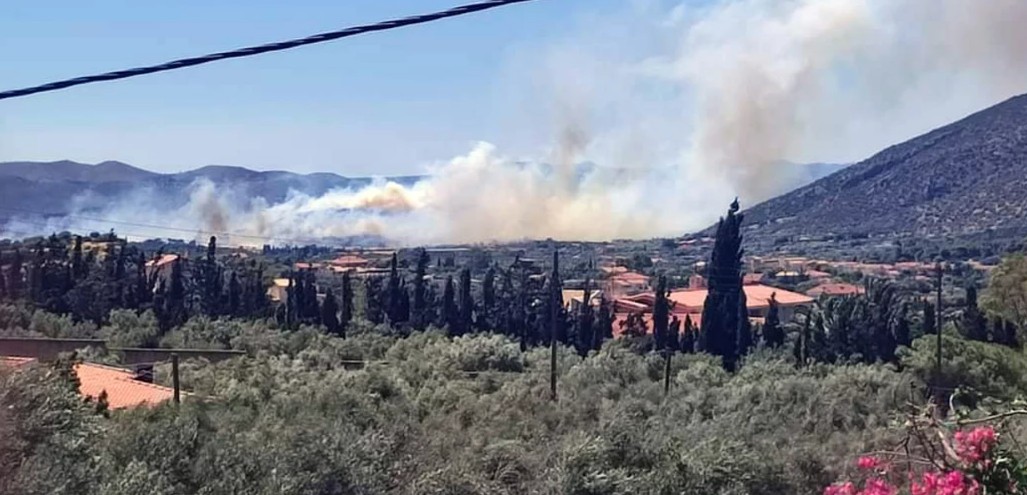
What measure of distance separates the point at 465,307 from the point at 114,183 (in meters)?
61.0

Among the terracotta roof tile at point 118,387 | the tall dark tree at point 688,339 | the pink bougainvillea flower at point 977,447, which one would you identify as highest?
the pink bougainvillea flower at point 977,447

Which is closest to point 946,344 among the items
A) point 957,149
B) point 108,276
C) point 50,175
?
point 108,276

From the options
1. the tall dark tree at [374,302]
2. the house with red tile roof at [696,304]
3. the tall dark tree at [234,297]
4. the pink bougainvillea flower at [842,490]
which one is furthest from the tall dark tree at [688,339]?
the pink bougainvillea flower at [842,490]

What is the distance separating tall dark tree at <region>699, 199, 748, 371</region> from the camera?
103 feet

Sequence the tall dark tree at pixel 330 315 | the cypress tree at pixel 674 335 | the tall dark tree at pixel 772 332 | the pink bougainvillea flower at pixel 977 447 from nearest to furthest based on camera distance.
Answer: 1. the pink bougainvillea flower at pixel 977 447
2. the cypress tree at pixel 674 335
3. the tall dark tree at pixel 772 332
4. the tall dark tree at pixel 330 315

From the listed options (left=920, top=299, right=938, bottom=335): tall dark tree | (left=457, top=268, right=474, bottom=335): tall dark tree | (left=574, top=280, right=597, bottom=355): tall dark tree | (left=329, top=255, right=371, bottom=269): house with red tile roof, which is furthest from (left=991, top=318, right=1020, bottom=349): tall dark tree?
(left=329, top=255, right=371, bottom=269): house with red tile roof

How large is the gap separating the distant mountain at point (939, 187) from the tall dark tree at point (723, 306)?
66.7 ft

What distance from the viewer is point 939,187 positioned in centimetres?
→ 5912

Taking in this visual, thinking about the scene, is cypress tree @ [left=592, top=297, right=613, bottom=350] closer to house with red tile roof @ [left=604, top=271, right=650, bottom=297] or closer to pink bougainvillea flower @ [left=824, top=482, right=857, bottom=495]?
house with red tile roof @ [left=604, top=271, right=650, bottom=297]

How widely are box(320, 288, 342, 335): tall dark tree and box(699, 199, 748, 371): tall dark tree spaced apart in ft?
32.0

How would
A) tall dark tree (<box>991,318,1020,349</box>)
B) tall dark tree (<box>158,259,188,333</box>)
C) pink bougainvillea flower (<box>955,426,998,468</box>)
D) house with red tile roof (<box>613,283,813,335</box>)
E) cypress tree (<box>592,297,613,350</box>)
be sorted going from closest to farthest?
pink bougainvillea flower (<box>955,426,998,468</box>), tall dark tree (<box>991,318,1020,349</box>), tall dark tree (<box>158,259,188,333</box>), cypress tree (<box>592,297,613,350</box>), house with red tile roof (<box>613,283,813,335</box>)

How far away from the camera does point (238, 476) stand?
12281 millimetres

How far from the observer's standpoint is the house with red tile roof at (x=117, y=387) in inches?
706

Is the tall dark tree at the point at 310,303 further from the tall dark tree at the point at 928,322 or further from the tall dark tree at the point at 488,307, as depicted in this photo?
the tall dark tree at the point at 928,322
